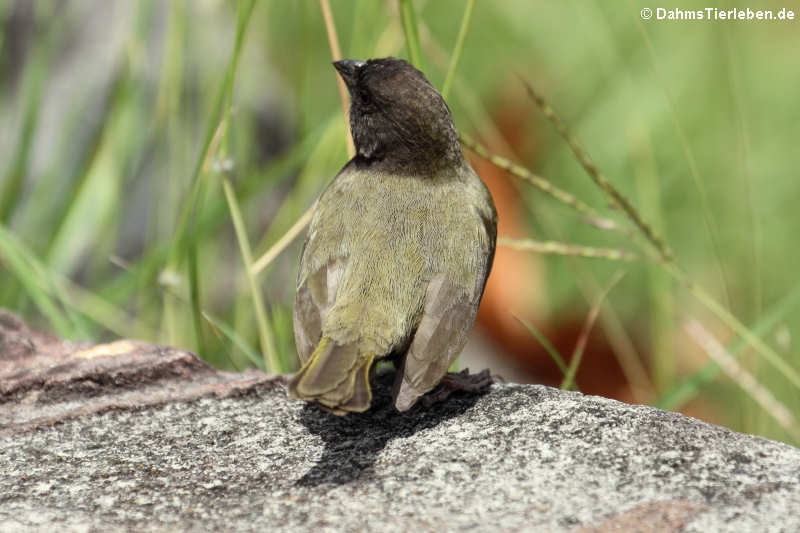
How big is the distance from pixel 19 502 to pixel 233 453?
0.49m

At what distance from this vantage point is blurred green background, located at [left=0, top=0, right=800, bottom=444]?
3.71 metres

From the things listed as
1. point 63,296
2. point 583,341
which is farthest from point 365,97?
point 63,296

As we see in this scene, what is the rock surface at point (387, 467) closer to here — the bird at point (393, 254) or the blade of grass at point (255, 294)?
the bird at point (393, 254)

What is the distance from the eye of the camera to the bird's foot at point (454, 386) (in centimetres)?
272

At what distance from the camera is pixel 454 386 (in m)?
2.75

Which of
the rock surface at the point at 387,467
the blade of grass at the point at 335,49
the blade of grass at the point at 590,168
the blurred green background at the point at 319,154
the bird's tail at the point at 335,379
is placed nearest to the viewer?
the rock surface at the point at 387,467

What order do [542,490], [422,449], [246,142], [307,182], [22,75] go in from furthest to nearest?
[22,75] < [246,142] < [307,182] < [422,449] < [542,490]

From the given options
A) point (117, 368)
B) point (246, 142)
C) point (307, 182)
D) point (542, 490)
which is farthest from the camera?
point (246, 142)

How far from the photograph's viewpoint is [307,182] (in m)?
3.82

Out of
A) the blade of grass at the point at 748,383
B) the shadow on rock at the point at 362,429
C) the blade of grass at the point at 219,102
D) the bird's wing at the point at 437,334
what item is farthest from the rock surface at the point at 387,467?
the blade of grass at the point at 748,383

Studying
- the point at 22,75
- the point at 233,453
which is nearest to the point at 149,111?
the point at 22,75

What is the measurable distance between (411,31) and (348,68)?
0.22m

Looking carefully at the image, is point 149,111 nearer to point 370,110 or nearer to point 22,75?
point 22,75

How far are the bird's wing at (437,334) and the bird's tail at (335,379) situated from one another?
0.33 ft
